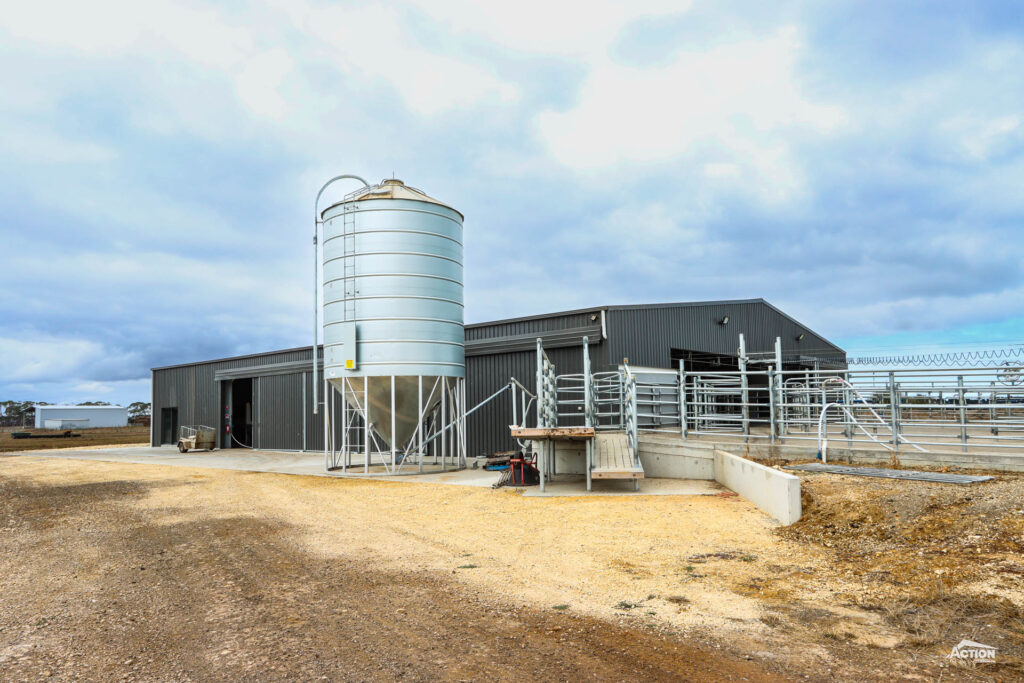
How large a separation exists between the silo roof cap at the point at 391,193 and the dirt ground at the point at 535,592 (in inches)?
376

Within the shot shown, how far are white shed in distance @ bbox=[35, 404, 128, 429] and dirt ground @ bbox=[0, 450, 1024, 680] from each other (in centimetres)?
7188

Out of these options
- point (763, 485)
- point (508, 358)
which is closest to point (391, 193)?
point (508, 358)

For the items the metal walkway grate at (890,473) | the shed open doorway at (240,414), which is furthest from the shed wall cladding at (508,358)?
the shed open doorway at (240,414)

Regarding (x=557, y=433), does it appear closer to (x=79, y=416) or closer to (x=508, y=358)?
(x=508, y=358)

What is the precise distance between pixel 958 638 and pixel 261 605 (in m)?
5.52

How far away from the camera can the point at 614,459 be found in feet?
38.4

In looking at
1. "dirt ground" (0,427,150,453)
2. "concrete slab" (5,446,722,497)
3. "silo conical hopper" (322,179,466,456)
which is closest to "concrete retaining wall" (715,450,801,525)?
"concrete slab" (5,446,722,497)

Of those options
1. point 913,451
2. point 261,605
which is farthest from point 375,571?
point 913,451

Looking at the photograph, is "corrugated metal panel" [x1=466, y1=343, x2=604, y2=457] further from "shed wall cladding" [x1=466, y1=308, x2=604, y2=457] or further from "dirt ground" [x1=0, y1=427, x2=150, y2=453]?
"dirt ground" [x1=0, y1=427, x2=150, y2=453]

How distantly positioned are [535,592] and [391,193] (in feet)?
44.3

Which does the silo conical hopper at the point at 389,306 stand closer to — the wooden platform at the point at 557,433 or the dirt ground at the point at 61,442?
the wooden platform at the point at 557,433

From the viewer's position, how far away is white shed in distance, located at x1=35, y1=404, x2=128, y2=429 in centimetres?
6819

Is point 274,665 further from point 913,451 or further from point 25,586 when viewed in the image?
point 913,451

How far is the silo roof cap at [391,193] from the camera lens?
17.0m
